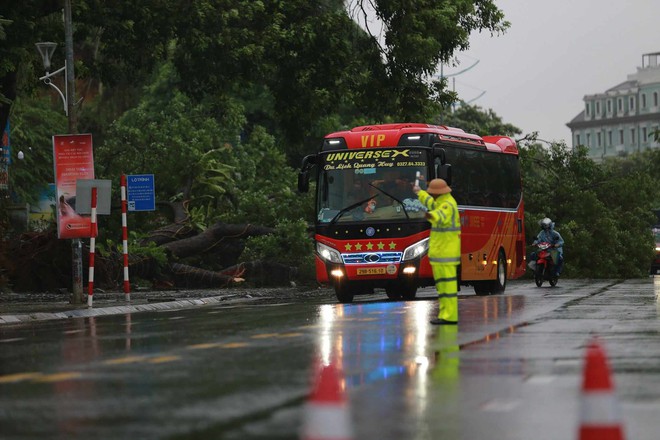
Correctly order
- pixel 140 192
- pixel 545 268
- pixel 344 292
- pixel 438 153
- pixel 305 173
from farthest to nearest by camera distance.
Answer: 1. pixel 545 268
2. pixel 140 192
3. pixel 305 173
4. pixel 438 153
5. pixel 344 292

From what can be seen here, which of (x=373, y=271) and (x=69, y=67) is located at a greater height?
(x=69, y=67)

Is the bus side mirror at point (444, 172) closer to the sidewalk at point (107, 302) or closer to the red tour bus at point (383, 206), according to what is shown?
the red tour bus at point (383, 206)

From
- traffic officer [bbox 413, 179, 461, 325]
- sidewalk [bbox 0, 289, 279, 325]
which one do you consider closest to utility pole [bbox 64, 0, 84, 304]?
sidewalk [bbox 0, 289, 279, 325]

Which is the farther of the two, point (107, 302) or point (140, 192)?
point (140, 192)

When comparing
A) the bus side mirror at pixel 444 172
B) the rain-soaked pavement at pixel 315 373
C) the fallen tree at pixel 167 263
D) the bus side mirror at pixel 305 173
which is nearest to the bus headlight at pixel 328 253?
the bus side mirror at pixel 305 173

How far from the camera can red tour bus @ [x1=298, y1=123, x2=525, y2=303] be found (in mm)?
28141

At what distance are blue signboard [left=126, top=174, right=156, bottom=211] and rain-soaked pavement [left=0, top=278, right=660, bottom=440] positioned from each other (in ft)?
33.8

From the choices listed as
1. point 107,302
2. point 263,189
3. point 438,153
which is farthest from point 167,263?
point 263,189

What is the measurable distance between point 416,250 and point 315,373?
52.3 ft

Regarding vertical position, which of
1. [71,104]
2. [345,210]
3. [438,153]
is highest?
[71,104]

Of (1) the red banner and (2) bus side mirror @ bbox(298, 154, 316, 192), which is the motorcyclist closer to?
(2) bus side mirror @ bbox(298, 154, 316, 192)

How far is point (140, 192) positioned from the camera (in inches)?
1265

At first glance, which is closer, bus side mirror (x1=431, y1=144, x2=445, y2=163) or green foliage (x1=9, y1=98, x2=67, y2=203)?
bus side mirror (x1=431, y1=144, x2=445, y2=163)

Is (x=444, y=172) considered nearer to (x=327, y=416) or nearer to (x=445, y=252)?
(x=445, y=252)
